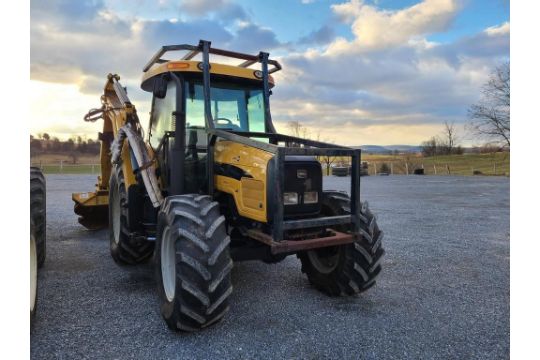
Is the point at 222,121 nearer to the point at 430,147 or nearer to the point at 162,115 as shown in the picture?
the point at 162,115

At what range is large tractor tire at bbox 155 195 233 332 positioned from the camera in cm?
366

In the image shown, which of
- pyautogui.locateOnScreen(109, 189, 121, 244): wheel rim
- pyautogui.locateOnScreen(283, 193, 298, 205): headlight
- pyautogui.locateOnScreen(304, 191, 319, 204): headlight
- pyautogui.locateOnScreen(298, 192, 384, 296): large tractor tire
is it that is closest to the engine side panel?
pyautogui.locateOnScreen(283, 193, 298, 205): headlight

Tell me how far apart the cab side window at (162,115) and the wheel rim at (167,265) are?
1.42m

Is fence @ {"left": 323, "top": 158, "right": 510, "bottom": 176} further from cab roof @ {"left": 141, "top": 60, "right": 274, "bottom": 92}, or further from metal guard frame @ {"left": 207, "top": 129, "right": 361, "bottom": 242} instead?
metal guard frame @ {"left": 207, "top": 129, "right": 361, "bottom": 242}

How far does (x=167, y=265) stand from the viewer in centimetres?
432

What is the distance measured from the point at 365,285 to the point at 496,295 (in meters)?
1.73

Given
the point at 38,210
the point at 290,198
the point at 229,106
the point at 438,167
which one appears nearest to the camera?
the point at 290,198

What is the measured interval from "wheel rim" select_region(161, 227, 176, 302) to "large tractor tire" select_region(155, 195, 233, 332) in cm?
27

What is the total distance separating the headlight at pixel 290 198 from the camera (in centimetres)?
414

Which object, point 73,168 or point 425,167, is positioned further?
point 425,167

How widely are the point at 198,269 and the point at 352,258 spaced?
179 centimetres

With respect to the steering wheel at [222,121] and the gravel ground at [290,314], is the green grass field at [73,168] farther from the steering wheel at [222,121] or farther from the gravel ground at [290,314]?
the steering wheel at [222,121]

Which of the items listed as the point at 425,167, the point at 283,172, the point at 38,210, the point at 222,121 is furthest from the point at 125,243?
the point at 425,167

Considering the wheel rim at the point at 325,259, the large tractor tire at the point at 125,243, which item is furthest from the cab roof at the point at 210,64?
the wheel rim at the point at 325,259
